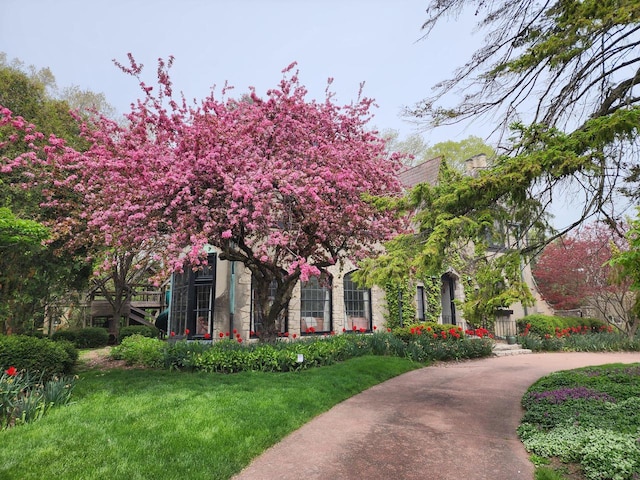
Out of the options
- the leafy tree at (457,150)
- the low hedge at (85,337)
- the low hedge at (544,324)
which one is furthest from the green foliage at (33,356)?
the leafy tree at (457,150)

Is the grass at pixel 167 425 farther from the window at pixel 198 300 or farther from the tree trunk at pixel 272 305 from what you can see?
the window at pixel 198 300

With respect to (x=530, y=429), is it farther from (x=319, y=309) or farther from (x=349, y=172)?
(x=319, y=309)

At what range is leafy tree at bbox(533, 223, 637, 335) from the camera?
16797 millimetres

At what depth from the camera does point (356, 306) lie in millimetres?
15633

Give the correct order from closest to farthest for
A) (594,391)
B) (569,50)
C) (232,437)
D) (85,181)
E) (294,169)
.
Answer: (232,437) < (569,50) < (594,391) < (294,169) < (85,181)

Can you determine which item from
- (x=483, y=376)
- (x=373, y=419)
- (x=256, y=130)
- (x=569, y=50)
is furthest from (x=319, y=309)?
(x=569, y=50)

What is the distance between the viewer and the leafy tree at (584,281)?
16797 millimetres

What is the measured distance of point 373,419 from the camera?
238 inches

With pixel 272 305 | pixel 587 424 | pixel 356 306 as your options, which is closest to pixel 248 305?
pixel 272 305

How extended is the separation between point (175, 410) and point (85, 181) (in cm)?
724

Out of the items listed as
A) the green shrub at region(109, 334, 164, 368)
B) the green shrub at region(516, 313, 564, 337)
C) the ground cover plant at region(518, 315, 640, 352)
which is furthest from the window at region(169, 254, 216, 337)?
the green shrub at region(516, 313, 564, 337)

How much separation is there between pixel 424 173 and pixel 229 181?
13556 mm

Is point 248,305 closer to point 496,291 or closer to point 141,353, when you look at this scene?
point 141,353

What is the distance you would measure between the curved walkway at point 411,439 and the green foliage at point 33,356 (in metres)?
5.29
